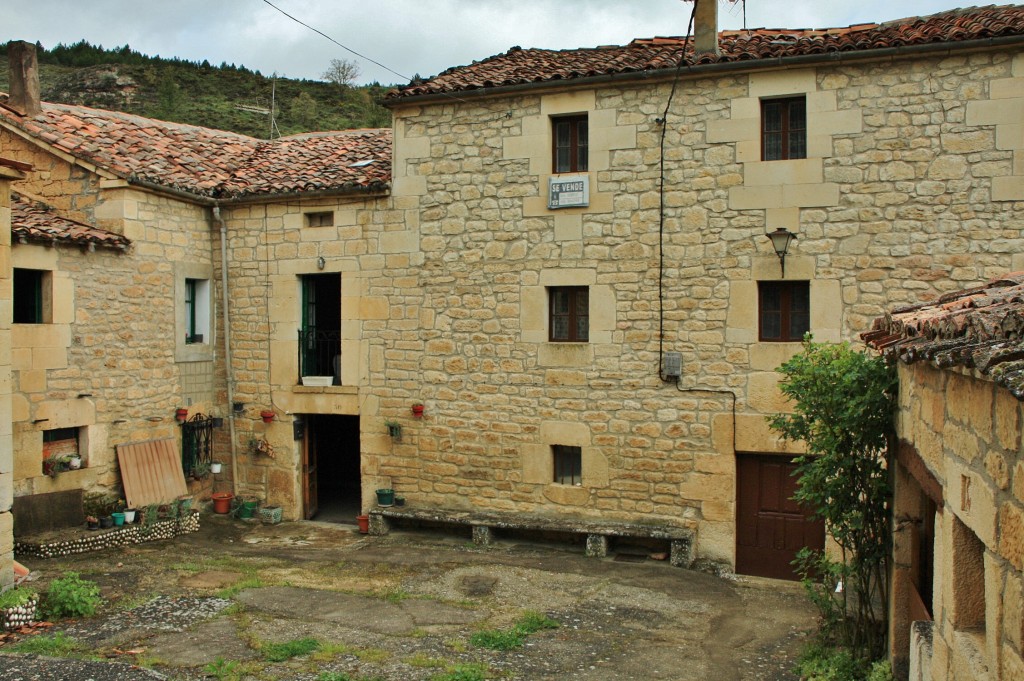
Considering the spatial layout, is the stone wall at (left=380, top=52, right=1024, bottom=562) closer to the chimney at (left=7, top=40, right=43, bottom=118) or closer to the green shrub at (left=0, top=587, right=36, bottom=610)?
the green shrub at (left=0, top=587, right=36, bottom=610)

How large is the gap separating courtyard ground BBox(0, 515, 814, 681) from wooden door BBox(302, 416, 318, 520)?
1.24 metres

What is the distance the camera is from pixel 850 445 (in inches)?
239

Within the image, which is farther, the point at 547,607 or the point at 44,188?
the point at 44,188

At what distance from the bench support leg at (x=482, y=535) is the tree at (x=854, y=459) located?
5.36 meters

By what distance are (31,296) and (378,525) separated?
5.40 metres

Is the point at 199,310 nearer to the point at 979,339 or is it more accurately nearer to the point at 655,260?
the point at 655,260

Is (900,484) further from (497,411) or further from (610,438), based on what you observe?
(497,411)

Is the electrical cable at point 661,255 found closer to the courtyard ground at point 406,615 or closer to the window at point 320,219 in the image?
the courtyard ground at point 406,615

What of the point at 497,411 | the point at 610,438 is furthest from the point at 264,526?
the point at 610,438

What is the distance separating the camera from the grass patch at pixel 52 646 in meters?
6.90

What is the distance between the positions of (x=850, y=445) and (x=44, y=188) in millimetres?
11011

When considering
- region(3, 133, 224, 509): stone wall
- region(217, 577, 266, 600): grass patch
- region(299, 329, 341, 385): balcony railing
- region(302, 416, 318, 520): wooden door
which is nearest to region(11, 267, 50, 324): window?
region(3, 133, 224, 509): stone wall

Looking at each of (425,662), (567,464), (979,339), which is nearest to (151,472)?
(567,464)

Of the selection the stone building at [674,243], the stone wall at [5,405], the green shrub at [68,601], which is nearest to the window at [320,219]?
the stone building at [674,243]
